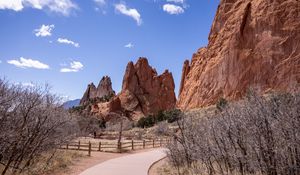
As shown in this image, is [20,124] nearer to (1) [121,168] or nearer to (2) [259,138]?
(1) [121,168]

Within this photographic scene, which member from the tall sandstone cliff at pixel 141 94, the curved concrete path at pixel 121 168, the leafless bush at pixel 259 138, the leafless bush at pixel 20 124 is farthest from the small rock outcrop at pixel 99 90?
the leafless bush at pixel 259 138

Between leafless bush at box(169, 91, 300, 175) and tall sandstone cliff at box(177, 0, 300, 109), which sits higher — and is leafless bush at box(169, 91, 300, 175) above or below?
below

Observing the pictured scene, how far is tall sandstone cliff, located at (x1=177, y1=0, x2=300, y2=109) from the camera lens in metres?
62.2

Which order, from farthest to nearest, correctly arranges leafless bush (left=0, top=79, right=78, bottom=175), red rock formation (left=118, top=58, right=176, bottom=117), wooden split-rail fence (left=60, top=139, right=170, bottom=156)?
red rock formation (left=118, top=58, right=176, bottom=117) → wooden split-rail fence (left=60, top=139, right=170, bottom=156) → leafless bush (left=0, top=79, right=78, bottom=175)

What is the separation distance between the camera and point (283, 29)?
6444 cm

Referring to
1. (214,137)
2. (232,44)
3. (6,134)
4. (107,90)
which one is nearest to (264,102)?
(214,137)

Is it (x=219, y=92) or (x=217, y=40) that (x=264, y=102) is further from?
(x=217, y=40)

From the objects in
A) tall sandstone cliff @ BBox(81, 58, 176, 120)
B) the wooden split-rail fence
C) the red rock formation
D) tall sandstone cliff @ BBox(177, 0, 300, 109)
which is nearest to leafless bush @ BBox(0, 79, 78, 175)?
the wooden split-rail fence

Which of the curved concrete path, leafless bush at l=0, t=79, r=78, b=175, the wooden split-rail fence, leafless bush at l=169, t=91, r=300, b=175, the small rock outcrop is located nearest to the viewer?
leafless bush at l=169, t=91, r=300, b=175

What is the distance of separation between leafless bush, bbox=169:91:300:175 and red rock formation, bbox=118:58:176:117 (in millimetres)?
92048

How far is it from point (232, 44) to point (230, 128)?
63.0 metres

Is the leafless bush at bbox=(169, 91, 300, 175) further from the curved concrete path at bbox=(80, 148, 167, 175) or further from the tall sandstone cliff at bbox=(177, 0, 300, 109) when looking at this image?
the tall sandstone cliff at bbox=(177, 0, 300, 109)

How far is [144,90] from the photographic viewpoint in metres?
111

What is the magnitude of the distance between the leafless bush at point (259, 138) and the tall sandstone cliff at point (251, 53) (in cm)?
5059
